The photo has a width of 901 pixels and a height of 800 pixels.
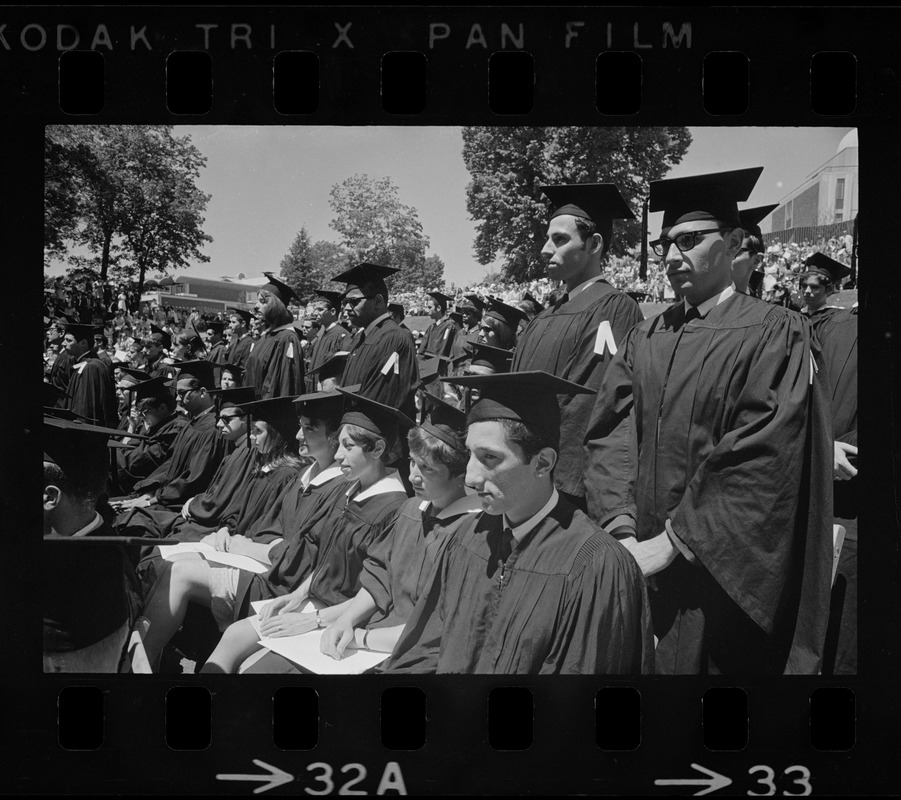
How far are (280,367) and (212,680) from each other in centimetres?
171

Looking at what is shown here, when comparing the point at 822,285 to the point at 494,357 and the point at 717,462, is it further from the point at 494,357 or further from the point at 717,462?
the point at 494,357

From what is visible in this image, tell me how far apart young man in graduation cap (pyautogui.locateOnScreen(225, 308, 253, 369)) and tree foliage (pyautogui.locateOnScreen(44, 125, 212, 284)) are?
37 cm

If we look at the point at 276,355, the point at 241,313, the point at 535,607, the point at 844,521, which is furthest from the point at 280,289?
the point at 844,521

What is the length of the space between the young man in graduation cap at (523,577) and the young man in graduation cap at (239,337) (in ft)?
4.19

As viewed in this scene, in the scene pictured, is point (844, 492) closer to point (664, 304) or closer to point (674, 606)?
point (674, 606)

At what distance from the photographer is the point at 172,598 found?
14.6 feet

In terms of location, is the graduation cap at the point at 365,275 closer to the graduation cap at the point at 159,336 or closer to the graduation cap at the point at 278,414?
the graduation cap at the point at 278,414

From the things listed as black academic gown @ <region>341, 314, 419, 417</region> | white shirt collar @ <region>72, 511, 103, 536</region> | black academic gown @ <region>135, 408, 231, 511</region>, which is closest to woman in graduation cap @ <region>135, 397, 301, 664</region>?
black academic gown @ <region>135, 408, 231, 511</region>

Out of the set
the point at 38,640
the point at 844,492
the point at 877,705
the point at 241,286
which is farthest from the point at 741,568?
the point at 38,640

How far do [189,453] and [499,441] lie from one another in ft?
5.90

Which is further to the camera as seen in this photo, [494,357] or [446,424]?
[494,357]

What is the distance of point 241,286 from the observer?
183 inches

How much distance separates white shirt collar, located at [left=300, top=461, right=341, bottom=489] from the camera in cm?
451
